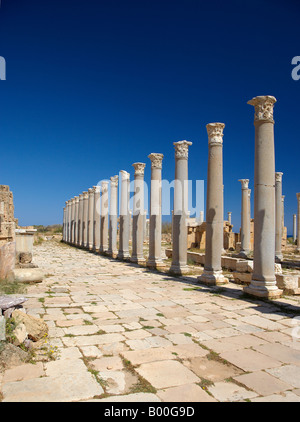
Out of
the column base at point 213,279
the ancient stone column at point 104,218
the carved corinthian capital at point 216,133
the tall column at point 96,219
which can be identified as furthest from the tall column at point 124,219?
the carved corinthian capital at point 216,133

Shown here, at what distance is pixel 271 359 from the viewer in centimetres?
477

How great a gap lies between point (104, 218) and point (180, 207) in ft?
40.9

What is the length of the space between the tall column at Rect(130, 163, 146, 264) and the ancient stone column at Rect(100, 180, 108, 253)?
22.8 feet

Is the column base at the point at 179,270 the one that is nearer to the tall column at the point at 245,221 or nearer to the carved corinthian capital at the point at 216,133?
the carved corinthian capital at the point at 216,133

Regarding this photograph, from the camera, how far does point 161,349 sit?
16.6ft

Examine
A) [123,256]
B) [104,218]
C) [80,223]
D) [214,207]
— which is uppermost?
[214,207]

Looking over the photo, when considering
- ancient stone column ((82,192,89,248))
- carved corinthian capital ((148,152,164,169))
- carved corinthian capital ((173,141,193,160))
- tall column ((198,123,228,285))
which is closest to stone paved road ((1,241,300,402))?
tall column ((198,123,228,285))

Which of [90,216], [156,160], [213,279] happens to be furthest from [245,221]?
[213,279]

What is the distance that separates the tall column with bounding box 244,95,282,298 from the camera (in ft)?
29.2

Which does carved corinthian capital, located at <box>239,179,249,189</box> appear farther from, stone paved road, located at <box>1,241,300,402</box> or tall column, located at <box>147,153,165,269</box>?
stone paved road, located at <box>1,241,300,402</box>

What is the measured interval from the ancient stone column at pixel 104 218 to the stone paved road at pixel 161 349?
48.9 ft

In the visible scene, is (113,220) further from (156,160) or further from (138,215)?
(156,160)
